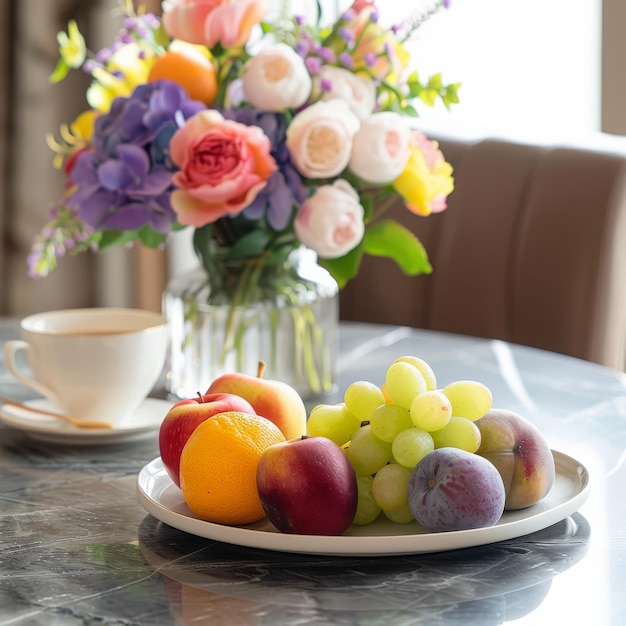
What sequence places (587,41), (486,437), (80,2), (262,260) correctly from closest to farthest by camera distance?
(486,437), (262,260), (587,41), (80,2)

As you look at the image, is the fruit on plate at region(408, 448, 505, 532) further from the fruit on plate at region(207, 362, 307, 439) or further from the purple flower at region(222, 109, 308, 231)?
the purple flower at region(222, 109, 308, 231)

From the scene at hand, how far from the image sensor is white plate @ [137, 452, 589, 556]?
27.0 inches

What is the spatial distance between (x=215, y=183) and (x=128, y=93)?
0.26 m

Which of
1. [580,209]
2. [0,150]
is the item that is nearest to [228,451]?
[580,209]

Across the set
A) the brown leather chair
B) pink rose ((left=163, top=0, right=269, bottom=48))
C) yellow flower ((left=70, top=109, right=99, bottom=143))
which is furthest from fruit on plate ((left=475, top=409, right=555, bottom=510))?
the brown leather chair

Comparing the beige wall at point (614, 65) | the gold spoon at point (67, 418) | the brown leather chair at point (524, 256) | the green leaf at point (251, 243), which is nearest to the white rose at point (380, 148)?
the green leaf at point (251, 243)

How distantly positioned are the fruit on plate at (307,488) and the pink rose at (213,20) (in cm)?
59

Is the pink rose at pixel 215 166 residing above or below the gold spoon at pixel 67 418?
above

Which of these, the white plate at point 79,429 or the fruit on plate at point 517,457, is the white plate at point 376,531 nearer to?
the fruit on plate at point 517,457

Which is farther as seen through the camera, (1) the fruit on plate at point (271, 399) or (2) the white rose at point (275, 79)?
(2) the white rose at point (275, 79)

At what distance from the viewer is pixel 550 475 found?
0.76 m

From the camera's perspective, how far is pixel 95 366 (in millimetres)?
1041

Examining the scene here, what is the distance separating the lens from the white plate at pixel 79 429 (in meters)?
1.04

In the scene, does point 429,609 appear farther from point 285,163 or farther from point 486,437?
point 285,163
